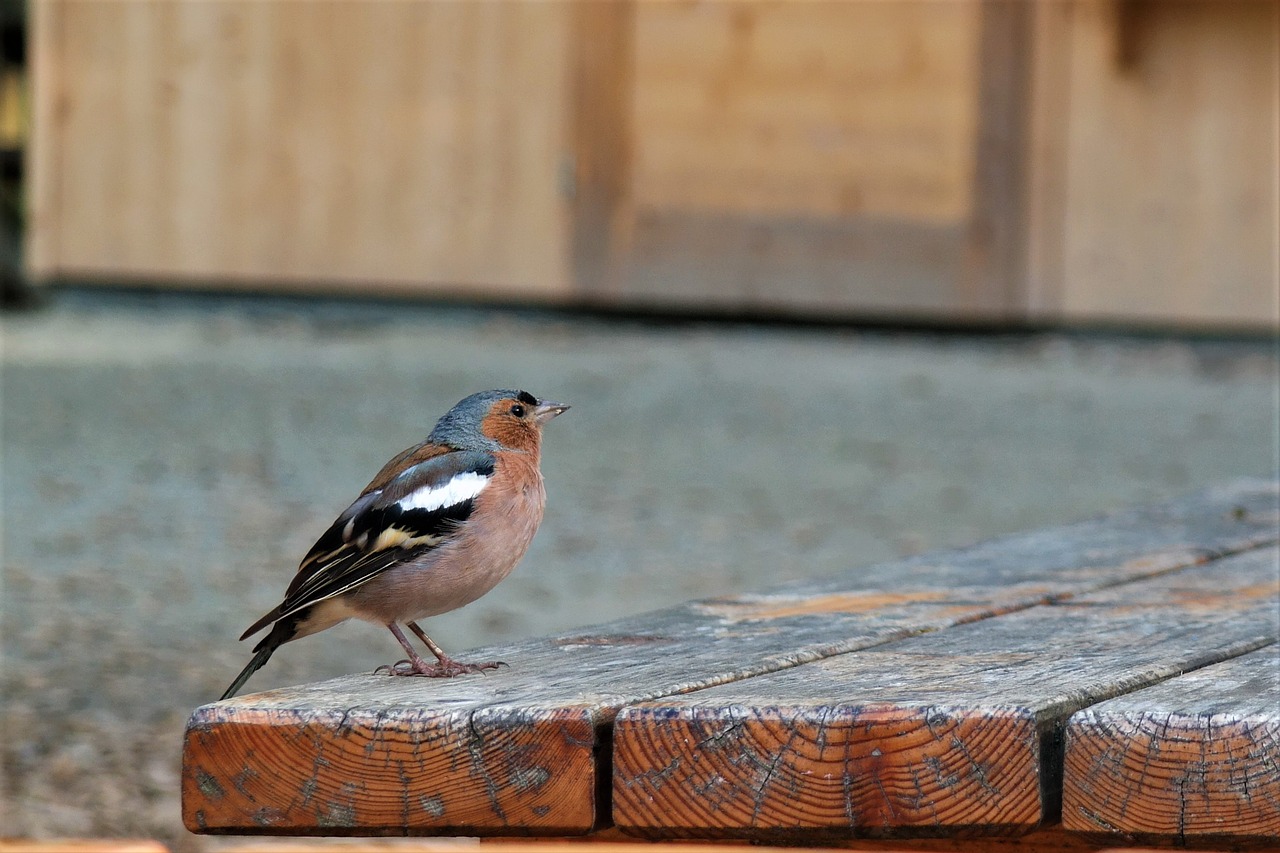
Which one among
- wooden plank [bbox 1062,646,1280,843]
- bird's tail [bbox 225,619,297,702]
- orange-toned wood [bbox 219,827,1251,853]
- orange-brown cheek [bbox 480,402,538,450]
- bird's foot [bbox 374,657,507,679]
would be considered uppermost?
orange-brown cheek [bbox 480,402,538,450]

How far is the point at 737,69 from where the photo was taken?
14.3m

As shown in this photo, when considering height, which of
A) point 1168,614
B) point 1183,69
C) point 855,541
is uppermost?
point 1183,69

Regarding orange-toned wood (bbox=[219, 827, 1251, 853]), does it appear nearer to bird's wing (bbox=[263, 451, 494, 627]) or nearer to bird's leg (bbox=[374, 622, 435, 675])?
bird's leg (bbox=[374, 622, 435, 675])

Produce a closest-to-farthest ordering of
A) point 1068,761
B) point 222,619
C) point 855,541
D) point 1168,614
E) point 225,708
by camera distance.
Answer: point 1068,761
point 225,708
point 1168,614
point 222,619
point 855,541

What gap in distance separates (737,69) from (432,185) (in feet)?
7.83

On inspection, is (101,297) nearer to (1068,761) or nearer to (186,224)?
(186,224)

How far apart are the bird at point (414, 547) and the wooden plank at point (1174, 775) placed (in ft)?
3.29

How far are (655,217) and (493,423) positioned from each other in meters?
11.7

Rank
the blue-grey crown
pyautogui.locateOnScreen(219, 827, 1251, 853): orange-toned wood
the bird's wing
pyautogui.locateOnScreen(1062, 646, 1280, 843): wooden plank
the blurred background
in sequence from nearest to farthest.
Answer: pyautogui.locateOnScreen(1062, 646, 1280, 843): wooden plank, pyautogui.locateOnScreen(219, 827, 1251, 853): orange-toned wood, the bird's wing, the blue-grey crown, the blurred background

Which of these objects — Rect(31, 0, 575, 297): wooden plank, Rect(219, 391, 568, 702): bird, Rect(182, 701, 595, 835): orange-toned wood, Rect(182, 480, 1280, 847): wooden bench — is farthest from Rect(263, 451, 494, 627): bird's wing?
Rect(31, 0, 575, 297): wooden plank

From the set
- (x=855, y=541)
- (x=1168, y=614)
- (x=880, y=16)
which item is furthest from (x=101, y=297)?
(x=1168, y=614)

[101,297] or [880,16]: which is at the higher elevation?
[880,16]

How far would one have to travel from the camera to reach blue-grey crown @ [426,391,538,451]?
2.81 metres

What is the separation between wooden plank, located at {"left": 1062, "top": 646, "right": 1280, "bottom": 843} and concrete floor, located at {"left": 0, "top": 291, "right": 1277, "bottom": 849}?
2634mm
